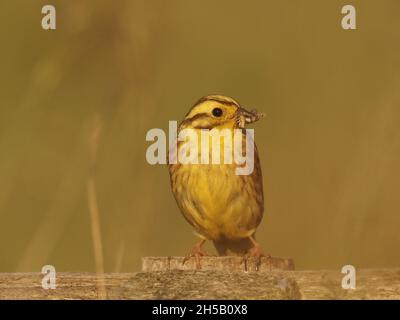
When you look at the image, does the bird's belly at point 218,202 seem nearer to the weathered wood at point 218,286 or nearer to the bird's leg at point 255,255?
the bird's leg at point 255,255

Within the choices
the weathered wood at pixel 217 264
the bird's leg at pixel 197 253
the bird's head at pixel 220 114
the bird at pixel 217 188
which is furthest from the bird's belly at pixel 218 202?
the weathered wood at pixel 217 264

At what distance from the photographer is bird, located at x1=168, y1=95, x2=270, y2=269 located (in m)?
5.97

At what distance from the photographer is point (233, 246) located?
6566 millimetres

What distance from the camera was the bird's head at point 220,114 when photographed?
5.95 metres

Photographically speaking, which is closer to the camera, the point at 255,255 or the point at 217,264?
the point at 217,264

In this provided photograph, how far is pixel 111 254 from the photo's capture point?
6676 mm

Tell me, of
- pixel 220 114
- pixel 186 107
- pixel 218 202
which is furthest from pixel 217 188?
pixel 186 107

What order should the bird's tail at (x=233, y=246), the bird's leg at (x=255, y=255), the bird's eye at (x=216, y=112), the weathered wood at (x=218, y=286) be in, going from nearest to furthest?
1. the weathered wood at (x=218, y=286)
2. the bird's leg at (x=255, y=255)
3. the bird's eye at (x=216, y=112)
4. the bird's tail at (x=233, y=246)

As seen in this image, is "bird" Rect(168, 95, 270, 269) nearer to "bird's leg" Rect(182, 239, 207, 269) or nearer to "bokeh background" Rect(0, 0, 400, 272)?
"bird's leg" Rect(182, 239, 207, 269)

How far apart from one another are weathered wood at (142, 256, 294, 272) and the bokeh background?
0.40 m

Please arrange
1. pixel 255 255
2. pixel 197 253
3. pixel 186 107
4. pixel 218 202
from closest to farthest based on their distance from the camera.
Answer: pixel 255 255 → pixel 197 253 → pixel 218 202 → pixel 186 107

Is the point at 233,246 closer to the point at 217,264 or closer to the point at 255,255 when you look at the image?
the point at 255,255

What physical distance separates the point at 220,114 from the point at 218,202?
0.50 metres

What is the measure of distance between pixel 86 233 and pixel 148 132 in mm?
1229
